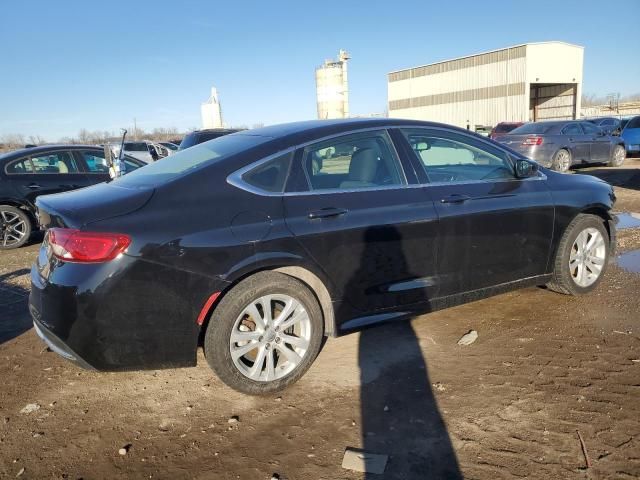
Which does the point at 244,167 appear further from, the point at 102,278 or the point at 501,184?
the point at 501,184

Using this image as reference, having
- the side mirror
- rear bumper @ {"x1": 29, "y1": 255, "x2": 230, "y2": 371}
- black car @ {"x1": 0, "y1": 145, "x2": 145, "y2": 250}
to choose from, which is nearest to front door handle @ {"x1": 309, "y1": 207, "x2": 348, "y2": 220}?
rear bumper @ {"x1": 29, "y1": 255, "x2": 230, "y2": 371}

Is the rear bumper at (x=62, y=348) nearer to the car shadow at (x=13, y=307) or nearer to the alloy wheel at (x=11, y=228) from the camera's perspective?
the car shadow at (x=13, y=307)

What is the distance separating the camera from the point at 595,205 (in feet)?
14.9

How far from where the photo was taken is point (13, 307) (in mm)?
5102

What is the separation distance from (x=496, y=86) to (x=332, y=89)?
516 inches

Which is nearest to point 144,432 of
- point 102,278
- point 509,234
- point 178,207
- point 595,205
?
point 102,278

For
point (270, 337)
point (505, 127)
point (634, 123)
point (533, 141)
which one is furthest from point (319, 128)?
A: point (505, 127)

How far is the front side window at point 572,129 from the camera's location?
48.4ft

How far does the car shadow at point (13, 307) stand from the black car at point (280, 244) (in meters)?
1.63

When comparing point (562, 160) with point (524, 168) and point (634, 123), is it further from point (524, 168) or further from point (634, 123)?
point (524, 168)

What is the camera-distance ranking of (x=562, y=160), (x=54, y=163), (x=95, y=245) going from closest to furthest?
(x=95, y=245), (x=54, y=163), (x=562, y=160)

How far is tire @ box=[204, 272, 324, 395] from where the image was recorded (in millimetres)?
3010

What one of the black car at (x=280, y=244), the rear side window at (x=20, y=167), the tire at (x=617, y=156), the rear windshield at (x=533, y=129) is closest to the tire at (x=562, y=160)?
the rear windshield at (x=533, y=129)

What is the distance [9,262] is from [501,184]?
6453 mm
